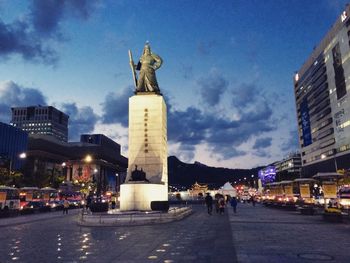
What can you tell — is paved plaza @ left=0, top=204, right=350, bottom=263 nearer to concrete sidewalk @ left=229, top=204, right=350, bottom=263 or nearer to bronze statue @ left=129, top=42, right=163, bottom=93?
concrete sidewalk @ left=229, top=204, right=350, bottom=263

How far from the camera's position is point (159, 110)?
39.9m

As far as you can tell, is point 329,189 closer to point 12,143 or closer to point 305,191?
point 305,191

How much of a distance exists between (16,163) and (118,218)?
104m

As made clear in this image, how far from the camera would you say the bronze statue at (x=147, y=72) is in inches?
1628

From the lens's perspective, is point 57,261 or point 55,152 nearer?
point 57,261

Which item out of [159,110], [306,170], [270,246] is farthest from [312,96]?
[270,246]

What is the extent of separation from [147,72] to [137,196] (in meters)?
16.7

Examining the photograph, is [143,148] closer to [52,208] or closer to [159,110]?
[159,110]

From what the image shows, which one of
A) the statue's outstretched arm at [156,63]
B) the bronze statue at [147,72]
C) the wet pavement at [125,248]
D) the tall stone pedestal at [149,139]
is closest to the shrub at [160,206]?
the tall stone pedestal at [149,139]

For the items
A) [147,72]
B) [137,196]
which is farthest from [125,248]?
[147,72]

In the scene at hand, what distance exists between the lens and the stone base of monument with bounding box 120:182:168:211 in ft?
111

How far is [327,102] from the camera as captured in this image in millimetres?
116875

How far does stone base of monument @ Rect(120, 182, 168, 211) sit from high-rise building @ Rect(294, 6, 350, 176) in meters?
78.6

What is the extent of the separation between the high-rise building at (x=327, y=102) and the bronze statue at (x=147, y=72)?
74539 millimetres
